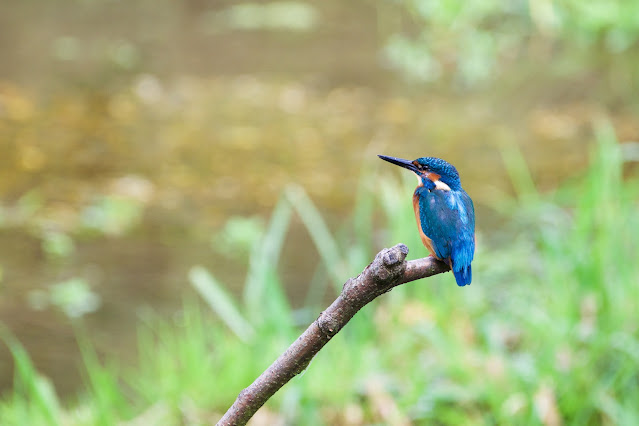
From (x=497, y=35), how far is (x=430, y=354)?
14.2 ft

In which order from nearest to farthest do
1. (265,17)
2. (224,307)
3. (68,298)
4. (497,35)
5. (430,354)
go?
(224,307), (430,354), (68,298), (497,35), (265,17)

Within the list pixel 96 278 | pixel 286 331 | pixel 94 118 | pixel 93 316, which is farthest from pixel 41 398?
pixel 94 118

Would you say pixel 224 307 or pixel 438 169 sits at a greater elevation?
pixel 224 307

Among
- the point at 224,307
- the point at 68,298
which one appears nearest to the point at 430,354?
the point at 224,307

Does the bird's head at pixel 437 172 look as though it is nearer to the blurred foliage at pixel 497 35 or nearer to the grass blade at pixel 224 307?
the grass blade at pixel 224 307

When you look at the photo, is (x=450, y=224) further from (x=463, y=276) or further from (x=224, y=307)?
(x=224, y=307)

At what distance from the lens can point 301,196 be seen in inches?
136

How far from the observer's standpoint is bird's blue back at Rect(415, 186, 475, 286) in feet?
2.33

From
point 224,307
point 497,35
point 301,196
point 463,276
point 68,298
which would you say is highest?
point 497,35

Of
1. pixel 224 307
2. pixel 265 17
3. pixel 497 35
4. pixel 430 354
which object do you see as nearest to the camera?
pixel 224 307

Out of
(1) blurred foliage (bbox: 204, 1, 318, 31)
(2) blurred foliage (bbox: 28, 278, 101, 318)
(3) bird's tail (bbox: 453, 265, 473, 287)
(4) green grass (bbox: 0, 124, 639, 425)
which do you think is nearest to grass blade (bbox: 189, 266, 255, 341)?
(4) green grass (bbox: 0, 124, 639, 425)

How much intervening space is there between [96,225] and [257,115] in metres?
1.71

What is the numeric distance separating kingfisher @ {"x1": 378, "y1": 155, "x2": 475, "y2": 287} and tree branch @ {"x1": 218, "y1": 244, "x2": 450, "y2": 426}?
0.8 inches

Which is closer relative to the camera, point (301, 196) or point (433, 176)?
point (433, 176)
